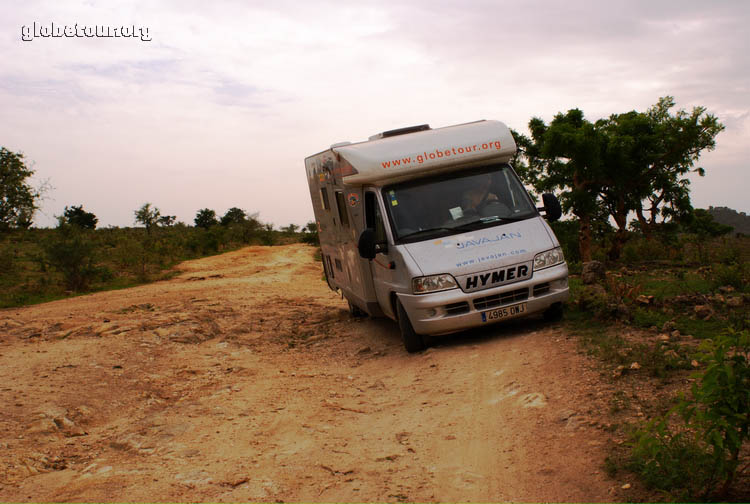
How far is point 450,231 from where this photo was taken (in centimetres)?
814

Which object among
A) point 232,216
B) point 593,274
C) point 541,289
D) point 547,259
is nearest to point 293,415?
point 541,289

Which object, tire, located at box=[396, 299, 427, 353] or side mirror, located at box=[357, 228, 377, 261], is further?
tire, located at box=[396, 299, 427, 353]

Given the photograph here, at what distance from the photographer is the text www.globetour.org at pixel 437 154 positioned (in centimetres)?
830

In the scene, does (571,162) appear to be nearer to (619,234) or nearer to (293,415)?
(619,234)

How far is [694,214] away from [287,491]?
569 inches

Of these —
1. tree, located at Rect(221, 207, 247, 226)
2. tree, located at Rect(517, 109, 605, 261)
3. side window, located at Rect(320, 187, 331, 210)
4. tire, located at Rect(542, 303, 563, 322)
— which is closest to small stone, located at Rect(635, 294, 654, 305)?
tire, located at Rect(542, 303, 563, 322)

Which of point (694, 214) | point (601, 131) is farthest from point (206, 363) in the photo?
point (694, 214)

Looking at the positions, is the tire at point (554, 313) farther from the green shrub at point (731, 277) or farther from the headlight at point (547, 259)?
A: the green shrub at point (731, 277)

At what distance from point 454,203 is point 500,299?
54.8 inches

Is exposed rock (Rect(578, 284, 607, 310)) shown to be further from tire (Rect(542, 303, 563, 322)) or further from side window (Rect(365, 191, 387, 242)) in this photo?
side window (Rect(365, 191, 387, 242))

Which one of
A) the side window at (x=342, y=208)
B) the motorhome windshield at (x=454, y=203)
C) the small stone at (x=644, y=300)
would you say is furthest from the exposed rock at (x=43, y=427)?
the small stone at (x=644, y=300)

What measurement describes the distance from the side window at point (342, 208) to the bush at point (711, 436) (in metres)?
6.34

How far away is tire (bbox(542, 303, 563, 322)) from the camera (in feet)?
27.2

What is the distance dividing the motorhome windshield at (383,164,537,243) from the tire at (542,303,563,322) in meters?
1.20
